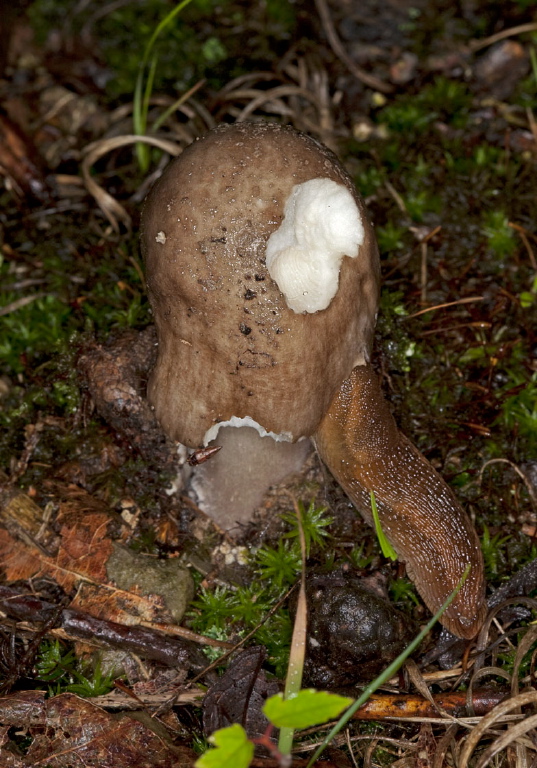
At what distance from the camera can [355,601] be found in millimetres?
2777

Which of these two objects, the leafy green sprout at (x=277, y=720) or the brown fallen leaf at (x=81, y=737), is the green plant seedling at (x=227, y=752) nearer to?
the leafy green sprout at (x=277, y=720)

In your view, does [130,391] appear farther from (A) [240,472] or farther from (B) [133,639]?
(B) [133,639]

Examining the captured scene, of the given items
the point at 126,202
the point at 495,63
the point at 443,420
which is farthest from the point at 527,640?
the point at 495,63

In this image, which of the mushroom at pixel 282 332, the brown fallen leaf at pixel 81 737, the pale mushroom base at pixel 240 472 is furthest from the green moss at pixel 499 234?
the brown fallen leaf at pixel 81 737

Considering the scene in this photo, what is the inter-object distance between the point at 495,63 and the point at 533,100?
1.19 ft

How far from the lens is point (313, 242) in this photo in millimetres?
2279

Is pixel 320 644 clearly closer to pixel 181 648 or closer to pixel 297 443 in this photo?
pixel 181 648

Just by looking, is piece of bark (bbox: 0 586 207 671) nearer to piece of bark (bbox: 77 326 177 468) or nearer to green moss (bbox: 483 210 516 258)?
piece of bark (bbox: 77 326 177 468)

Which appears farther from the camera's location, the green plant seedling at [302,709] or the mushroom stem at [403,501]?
the mushroom stem at [403,501]

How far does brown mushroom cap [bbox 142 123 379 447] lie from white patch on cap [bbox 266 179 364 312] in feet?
0.16

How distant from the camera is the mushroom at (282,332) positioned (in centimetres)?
237

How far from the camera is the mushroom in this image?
7.77 feet

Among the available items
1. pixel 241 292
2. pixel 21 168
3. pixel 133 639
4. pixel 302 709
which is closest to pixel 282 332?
pixel 241 292

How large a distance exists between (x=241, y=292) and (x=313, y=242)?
312 millimetres
